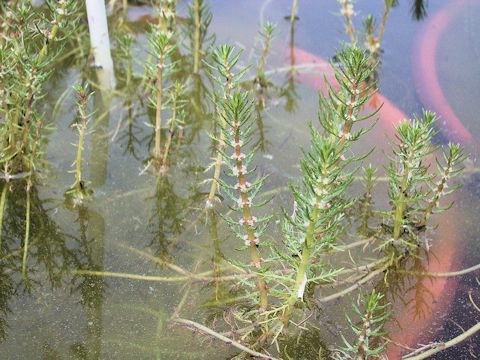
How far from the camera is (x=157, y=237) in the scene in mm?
2598

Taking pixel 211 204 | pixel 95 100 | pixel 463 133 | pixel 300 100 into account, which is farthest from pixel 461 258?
pixel 95 100

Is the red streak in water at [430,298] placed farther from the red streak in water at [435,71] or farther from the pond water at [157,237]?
the red streak in water at [435,71]

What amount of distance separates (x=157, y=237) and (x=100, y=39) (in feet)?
4.41

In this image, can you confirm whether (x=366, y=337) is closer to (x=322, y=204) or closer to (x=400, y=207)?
(x=322, y=204)

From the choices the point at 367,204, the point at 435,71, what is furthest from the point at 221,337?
the point at 435,71

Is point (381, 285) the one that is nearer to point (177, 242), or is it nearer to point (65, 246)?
point (177, 242)

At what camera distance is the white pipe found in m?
3.29

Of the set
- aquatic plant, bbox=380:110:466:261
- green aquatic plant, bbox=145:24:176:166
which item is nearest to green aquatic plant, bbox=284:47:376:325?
aquatic plant, bbox=380:110:466:261

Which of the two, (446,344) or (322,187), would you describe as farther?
(446,344)

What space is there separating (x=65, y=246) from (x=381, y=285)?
1315 millimetres

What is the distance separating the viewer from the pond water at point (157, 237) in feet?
7.23

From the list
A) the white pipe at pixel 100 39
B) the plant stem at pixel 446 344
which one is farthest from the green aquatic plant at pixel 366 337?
the white pipe at pixel 100 39

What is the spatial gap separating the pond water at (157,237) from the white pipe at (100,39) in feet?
0.48

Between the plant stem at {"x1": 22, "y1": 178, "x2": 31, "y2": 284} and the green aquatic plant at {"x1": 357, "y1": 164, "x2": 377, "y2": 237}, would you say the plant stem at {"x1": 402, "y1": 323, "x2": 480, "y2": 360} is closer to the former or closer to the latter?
the green aquatic plant at {"x1": 357, "y1": 164, "x2": 377, "y2": 237}
